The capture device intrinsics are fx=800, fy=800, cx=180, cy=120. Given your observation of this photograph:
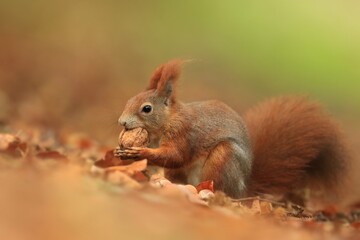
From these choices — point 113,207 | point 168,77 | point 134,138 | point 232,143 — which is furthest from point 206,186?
point 113,207

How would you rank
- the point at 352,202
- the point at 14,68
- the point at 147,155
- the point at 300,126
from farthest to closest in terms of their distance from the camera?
the point at 14,68, the point at 352,202, the point at 300,126, the point at 147,155

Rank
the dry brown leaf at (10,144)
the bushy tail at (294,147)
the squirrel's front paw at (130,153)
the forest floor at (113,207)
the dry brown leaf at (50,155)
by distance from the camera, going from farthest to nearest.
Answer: the bushy tail at (294,147) → the squirrel's front paw at (130,153) → the dry brown leaf at (10,144) → the dry brown leaf at (50,155) → the forest floor at (113,207)

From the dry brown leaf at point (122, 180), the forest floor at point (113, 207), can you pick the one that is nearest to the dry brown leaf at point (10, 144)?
the forest floor at point (113, 207)

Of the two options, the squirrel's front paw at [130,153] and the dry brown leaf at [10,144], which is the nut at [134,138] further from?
the dry brown leaf at [10,144]

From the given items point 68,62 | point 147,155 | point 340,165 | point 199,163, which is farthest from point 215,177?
point 68,62

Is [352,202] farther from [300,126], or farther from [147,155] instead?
[147,155]

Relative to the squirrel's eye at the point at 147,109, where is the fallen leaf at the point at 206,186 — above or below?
below
